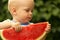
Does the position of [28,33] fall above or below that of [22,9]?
below

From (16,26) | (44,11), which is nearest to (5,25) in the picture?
(16,26)

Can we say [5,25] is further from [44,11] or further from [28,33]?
[44,11]

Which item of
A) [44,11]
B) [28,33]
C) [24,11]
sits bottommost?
[44,11]

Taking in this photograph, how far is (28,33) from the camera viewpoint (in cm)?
282

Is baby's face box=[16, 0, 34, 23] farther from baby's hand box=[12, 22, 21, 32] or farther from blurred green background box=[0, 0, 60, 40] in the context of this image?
blurred green background box=[0, 0, 60, 40]

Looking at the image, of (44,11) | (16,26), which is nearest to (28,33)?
(16,26)

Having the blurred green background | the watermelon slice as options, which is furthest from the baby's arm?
the blurred green background

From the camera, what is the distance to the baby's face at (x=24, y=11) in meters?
2.84

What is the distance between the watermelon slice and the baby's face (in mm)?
85

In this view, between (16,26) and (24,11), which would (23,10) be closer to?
(24,11)

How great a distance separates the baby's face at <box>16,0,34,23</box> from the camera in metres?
2.84

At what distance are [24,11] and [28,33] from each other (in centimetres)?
19

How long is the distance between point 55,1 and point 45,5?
0.14m

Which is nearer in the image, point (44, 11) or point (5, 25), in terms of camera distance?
point (5, 25)
